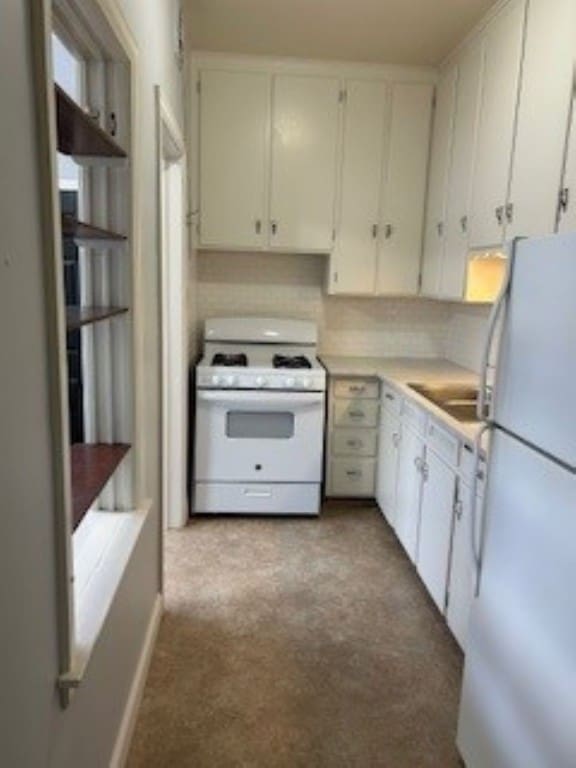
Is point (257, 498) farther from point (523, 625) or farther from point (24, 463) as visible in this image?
point (24, 463)

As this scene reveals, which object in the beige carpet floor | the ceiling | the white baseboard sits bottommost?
the beige carpet floor

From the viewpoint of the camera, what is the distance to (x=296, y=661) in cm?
224

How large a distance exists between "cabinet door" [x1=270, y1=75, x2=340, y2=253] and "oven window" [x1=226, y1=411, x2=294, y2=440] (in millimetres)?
1047

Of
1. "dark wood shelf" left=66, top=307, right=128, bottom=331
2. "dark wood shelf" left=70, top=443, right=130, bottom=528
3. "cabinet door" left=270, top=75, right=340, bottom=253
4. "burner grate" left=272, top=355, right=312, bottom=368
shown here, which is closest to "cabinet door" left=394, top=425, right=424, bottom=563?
"burner grate" left=272, top=355, right=312, bottom=368

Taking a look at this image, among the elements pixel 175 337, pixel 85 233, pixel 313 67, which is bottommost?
pixel 175 337

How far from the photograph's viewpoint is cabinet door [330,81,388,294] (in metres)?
3.47

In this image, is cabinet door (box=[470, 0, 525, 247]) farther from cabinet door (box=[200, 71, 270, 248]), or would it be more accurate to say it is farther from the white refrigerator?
cabinet door (box=[200, 71, 270, 248])

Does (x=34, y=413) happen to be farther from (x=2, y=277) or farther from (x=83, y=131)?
(x=83, y=131)

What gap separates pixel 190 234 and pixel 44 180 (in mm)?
2524

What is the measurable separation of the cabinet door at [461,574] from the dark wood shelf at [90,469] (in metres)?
1.25

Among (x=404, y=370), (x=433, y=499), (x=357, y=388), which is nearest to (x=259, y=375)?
(x=357, y=388)

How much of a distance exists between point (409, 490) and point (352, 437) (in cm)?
75

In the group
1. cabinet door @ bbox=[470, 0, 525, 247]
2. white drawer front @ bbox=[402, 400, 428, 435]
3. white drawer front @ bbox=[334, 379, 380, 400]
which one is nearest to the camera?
cabinet door @ bbox=[470, 0, 525, 247]

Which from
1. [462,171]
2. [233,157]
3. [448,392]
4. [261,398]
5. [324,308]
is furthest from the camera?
[324,308]
